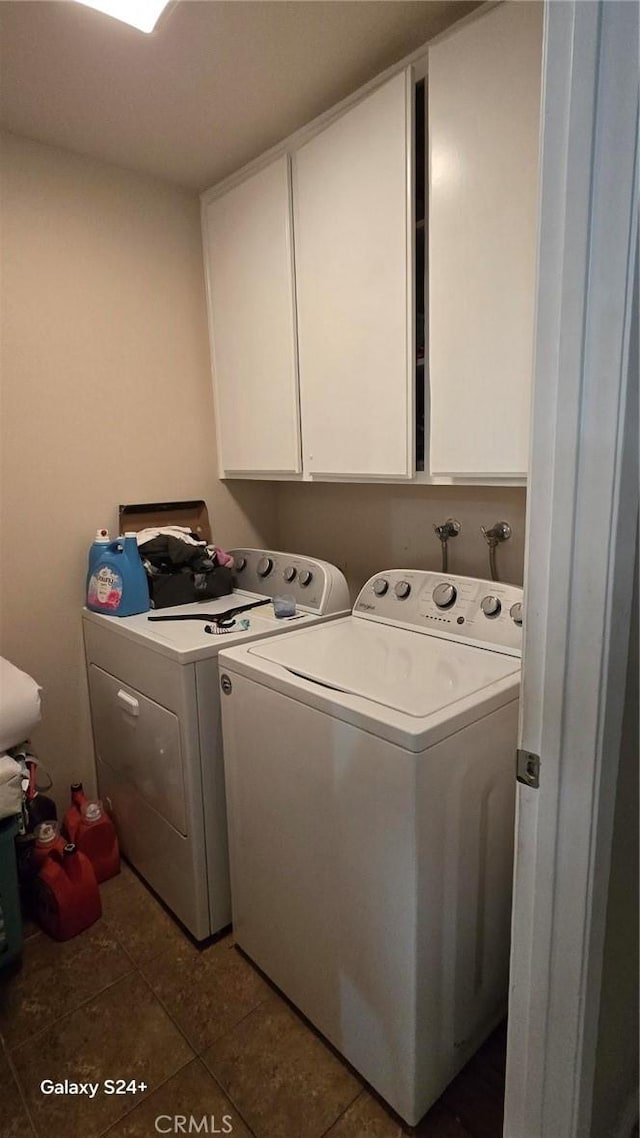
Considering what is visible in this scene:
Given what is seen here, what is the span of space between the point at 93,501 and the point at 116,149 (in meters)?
1.16

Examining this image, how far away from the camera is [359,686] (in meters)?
1.19

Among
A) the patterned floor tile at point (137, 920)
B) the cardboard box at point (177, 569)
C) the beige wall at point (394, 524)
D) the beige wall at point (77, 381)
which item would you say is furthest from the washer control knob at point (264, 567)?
the patterned floor tile at point (137, 920)

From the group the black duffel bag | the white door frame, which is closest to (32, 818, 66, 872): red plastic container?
the black duffel bag

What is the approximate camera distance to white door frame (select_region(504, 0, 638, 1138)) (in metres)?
0.62

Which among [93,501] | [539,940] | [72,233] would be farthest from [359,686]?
[72,233]

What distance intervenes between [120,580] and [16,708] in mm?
525

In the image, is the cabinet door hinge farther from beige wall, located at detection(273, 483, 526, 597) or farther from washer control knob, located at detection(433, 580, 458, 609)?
beige wall, located at detection(273, 483, 526, 597)

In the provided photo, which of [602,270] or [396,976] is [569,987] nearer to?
[396,976]

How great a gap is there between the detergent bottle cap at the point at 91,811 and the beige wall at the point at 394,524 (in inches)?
47.4

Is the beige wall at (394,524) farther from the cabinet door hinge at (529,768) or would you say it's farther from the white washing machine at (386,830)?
the cabinet door hinge at (529,768)

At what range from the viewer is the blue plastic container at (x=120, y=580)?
1.83 metres

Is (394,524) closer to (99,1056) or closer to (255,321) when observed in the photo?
(255,321)

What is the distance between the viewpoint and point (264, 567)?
207 centimetres

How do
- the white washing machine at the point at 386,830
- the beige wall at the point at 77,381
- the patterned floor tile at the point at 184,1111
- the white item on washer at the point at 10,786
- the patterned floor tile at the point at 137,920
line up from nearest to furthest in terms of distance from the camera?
the white washing machine at the point at 386,830, the patterned floor tile at the point at 184,1111, the white item on washer at the point at 10,786, the patterned floor tile at the point at 137,920, the beige wall at the point at 77,381
